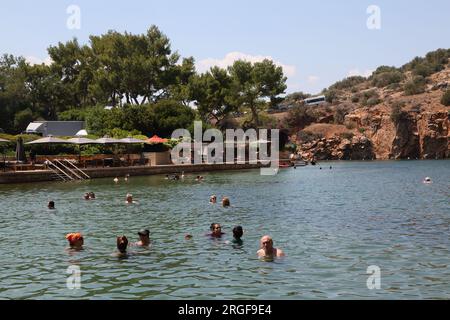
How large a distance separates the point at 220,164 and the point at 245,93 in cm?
3145

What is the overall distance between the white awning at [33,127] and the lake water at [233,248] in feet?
167

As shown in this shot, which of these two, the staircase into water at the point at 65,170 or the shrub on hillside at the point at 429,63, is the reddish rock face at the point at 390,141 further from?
the staircase into water at the point at 65,170

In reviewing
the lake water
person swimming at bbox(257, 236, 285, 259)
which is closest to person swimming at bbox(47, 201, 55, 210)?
the lake water

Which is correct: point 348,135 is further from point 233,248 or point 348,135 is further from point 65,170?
point 233,248

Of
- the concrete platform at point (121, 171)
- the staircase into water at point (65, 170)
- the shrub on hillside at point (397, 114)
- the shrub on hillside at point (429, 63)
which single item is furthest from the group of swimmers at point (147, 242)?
the shrub on hillside at point (429, 63)

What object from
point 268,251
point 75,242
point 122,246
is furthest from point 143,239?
point 268,251

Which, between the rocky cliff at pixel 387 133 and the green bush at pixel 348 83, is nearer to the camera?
the rocky cliff at pixel 387 133

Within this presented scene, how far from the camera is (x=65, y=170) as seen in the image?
165 ft

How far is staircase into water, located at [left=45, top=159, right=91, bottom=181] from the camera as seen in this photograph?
48969 mm

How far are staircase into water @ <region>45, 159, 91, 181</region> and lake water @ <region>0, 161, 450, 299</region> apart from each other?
15059 mm

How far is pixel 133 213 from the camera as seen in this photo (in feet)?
86.5

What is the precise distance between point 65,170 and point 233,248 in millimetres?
36493

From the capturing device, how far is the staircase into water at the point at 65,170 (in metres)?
49.0

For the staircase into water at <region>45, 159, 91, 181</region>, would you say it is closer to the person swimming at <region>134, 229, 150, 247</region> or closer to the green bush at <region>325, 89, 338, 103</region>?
the person swimming at <region>134, 229, 150, 247</region>
